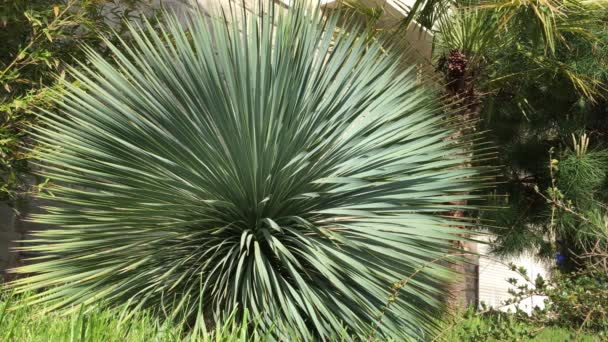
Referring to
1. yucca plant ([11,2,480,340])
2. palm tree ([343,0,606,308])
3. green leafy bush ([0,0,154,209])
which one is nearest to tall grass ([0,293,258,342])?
yucca plant ([11,2,480,340])

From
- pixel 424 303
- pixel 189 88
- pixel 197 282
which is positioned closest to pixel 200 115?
pixel 189 88

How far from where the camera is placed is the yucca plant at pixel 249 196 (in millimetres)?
3674

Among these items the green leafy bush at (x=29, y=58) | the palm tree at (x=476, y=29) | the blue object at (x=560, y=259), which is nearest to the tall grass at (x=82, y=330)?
the green leafy bush at (x=29, y=58)

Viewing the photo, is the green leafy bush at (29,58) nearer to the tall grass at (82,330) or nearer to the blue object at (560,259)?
the tall grass at (82,330)

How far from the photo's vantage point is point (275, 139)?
13.0ft

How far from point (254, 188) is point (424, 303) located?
111cm

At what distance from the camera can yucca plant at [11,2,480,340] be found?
12.1 feet

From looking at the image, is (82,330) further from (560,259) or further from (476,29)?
(560,259)

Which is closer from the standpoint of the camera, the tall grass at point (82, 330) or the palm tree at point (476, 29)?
the tall grass at point (82, 330)

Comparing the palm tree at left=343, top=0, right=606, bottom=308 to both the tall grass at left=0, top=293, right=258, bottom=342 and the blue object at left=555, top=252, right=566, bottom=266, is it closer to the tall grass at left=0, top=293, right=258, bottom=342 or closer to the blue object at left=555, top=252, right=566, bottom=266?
the tall grass at left=0, top=293, right=258, bottom=342

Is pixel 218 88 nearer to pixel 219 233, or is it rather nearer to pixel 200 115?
pixel 200 115

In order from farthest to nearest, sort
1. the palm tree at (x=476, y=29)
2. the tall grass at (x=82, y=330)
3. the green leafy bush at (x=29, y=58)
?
the palm tree at (x=476, y=29)
the green leafy bush at (x=29, y=58)
the tall grass at (x=82, y=330)

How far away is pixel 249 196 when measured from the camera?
12.8ft

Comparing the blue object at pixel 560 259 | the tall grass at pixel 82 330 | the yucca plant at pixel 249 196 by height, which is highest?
the blue object at pixel 560 259
